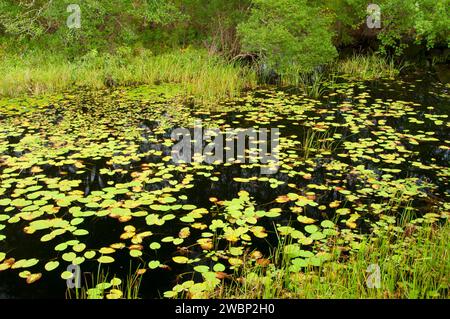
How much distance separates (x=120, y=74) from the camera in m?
11.0

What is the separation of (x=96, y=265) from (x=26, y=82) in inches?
316

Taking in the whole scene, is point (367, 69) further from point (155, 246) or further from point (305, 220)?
point (155, 246)

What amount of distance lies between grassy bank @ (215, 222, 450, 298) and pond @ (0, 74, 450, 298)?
147 mm

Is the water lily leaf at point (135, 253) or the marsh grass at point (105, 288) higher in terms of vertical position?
the water lily leaf at point (135, 253)

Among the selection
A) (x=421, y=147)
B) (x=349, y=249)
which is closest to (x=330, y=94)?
(x=421, y=147)

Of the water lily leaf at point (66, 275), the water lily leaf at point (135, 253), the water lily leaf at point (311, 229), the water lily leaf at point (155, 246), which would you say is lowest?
the water lily leaf at point (66, 275)

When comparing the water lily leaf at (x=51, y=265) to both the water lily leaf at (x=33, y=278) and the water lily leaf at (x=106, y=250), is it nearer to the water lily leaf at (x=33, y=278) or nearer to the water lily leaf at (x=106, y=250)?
the water lily leaf at (x=33, y=278)

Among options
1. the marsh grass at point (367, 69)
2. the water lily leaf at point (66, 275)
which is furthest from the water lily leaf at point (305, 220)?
the marsh grass at point (367, 69)

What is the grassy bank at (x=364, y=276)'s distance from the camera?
9.43 feet

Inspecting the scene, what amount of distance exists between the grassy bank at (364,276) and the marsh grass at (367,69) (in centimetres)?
897

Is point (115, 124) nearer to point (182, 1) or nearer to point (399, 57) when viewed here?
point (182, 1)

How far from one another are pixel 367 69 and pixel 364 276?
34.5ft
